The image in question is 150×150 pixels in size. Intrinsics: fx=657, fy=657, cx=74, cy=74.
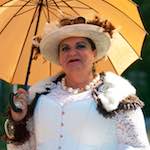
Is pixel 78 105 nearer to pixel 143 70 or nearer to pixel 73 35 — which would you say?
pixel 73 35

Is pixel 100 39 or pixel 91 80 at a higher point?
pixel 100 39

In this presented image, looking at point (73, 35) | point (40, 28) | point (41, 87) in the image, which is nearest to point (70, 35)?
point (73, 35)

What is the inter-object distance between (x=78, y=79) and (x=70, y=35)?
0.27 m

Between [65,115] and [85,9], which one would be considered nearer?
[65,115]

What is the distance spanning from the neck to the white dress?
2.2 inches

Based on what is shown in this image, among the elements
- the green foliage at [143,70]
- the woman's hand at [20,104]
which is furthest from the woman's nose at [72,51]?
the green foliage at [143,70]

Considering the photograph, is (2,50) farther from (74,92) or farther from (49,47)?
(74,92)

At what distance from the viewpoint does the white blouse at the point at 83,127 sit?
12.2 ft

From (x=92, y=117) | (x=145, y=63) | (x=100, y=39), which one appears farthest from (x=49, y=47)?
(x=145, y=63)

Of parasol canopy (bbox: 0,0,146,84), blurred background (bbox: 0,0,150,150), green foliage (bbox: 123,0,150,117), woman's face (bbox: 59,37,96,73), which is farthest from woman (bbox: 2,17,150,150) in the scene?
green foliage (bbox: 123,0,150,117)

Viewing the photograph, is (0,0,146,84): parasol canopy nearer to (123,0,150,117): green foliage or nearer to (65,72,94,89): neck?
(65,72,94,89): neck

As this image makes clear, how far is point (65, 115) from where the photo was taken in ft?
12.6

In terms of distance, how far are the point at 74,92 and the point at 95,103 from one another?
0.51 ft

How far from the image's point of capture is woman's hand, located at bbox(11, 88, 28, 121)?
388 cm
